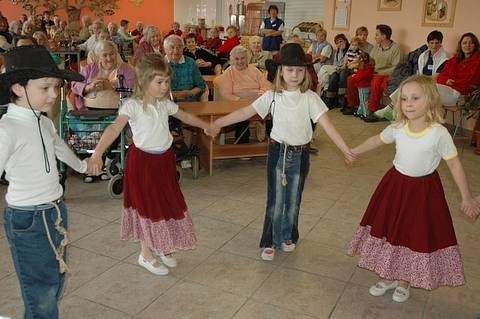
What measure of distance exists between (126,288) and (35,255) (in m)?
0.92

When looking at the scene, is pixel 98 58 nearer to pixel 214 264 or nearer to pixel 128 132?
pixel 128 132

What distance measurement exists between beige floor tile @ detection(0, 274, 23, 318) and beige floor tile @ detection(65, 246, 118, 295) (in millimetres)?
258

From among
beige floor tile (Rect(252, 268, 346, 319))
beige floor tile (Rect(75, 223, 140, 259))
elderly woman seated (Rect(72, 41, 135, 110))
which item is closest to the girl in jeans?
beige floor tile (Rect(252, 268, 346, 319))

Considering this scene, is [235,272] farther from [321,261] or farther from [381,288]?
[381,288]

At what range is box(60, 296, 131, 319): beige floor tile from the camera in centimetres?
250

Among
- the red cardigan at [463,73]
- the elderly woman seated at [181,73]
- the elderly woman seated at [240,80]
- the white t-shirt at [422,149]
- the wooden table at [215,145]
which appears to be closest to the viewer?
the white t-shirt at [422,149]

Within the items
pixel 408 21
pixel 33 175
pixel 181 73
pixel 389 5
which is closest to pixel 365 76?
pixel 408 21

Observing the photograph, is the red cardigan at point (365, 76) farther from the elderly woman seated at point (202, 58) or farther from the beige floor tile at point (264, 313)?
the beige floor tile at point (264, 313)

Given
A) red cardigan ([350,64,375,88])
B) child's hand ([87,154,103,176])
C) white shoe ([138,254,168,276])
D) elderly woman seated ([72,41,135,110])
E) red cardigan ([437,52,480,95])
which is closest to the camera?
child's hand ([87,154,103,176])

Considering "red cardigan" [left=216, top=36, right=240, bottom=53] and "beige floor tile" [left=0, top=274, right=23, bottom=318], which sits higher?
"red cardigan" [left=216, top=36, right=240, bottom=53]

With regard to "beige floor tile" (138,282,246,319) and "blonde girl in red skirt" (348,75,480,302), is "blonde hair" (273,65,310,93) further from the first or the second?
"beige floor tile" (138,282,246,319)

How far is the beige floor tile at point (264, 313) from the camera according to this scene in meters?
2.55

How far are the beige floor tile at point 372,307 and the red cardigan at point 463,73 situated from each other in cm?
429

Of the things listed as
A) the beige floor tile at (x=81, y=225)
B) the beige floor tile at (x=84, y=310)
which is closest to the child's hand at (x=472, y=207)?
the beige floor tile at (x=84, y=310)
